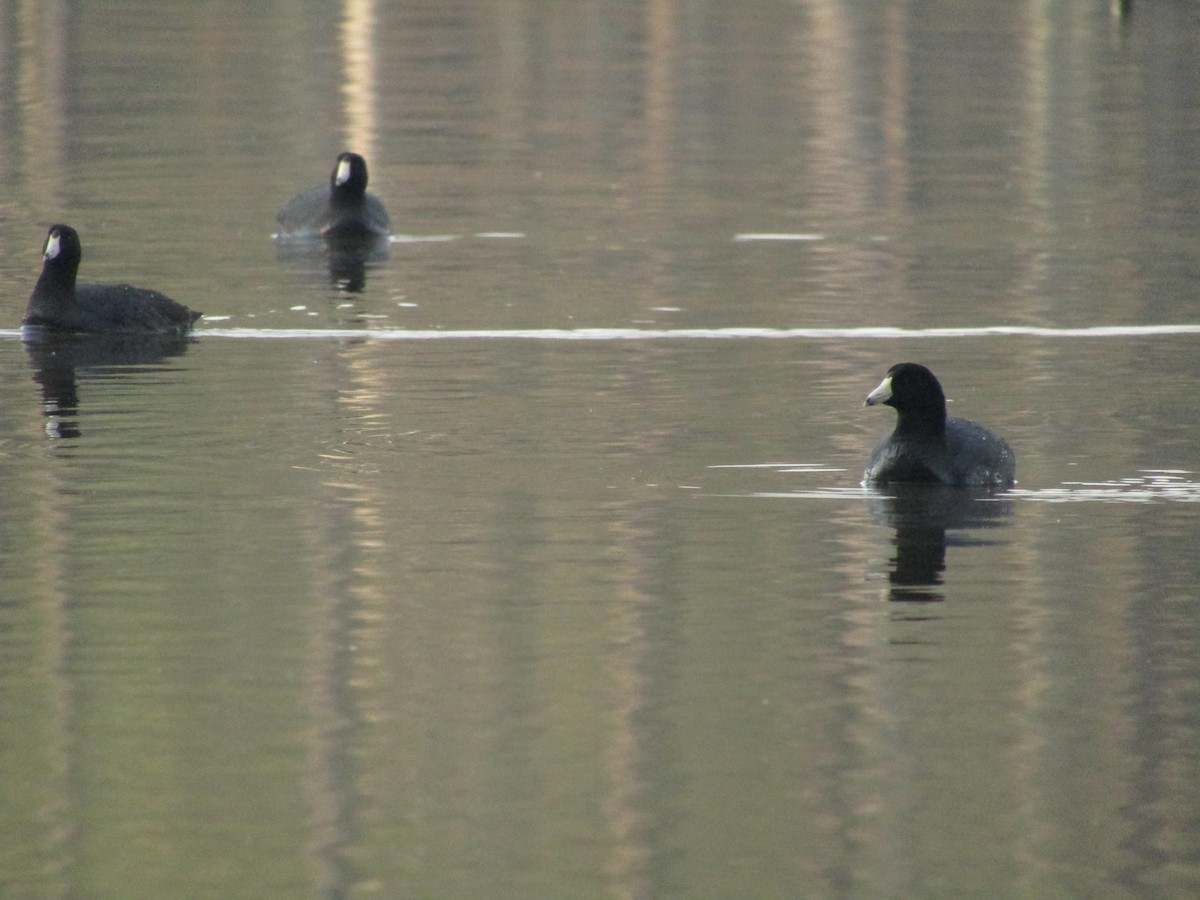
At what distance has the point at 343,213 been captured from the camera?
30.9 metres

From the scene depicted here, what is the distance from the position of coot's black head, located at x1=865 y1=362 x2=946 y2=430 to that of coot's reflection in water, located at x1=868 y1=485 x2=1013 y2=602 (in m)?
0.42

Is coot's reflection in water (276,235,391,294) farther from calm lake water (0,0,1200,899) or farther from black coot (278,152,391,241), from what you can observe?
calm lake water (0,0,1200,899)

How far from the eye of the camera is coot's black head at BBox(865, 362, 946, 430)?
17.2m

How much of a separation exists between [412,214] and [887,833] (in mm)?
23543

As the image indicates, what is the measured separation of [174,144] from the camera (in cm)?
4003

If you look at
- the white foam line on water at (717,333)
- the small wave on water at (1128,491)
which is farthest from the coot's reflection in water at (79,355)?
the small wave on water at (1128,491)

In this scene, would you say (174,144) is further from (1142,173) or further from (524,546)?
(524,546)

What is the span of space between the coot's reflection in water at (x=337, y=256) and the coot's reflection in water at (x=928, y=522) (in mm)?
11693

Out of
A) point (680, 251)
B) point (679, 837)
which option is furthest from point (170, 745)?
point (680, 251)

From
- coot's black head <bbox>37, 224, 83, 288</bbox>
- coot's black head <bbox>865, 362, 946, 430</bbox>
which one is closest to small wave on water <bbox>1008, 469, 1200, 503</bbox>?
coot's black head <bbox>865, 362, 946, 430</bbox>

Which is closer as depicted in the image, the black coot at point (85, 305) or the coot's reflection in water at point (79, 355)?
the coot's reflection in water at point (79, 355)

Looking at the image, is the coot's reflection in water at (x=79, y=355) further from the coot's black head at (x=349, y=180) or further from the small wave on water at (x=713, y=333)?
the coot's black head at (x=349, y=180)

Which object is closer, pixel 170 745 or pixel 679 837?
pixel 679 837

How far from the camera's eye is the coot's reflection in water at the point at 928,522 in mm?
14992
